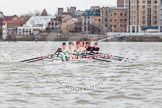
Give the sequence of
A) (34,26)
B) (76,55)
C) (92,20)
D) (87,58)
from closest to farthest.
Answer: (76,55), (87,58), (92,20), (34,26)

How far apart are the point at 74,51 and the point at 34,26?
14269cm

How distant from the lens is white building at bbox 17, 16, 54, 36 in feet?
577

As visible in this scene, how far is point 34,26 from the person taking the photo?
179m

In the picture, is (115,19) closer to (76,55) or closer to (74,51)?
(74,51)

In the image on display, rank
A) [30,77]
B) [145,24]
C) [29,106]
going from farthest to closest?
[145,24] → [30,77] → [29,106]

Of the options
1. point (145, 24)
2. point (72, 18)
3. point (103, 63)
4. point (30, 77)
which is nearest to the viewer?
point (30, 77)

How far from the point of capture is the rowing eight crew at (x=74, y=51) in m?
35.5

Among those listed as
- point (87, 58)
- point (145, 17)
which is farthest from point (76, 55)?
point (145, 17)

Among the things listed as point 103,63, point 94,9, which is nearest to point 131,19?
point 94,9

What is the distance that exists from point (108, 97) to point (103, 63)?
53.4 ft

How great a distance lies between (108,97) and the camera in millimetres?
19859

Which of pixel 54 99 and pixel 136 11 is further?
pixel 136 11

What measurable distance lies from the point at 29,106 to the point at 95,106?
1.72 metres

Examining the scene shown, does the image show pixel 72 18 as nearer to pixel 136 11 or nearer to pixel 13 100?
pixel 136 11
